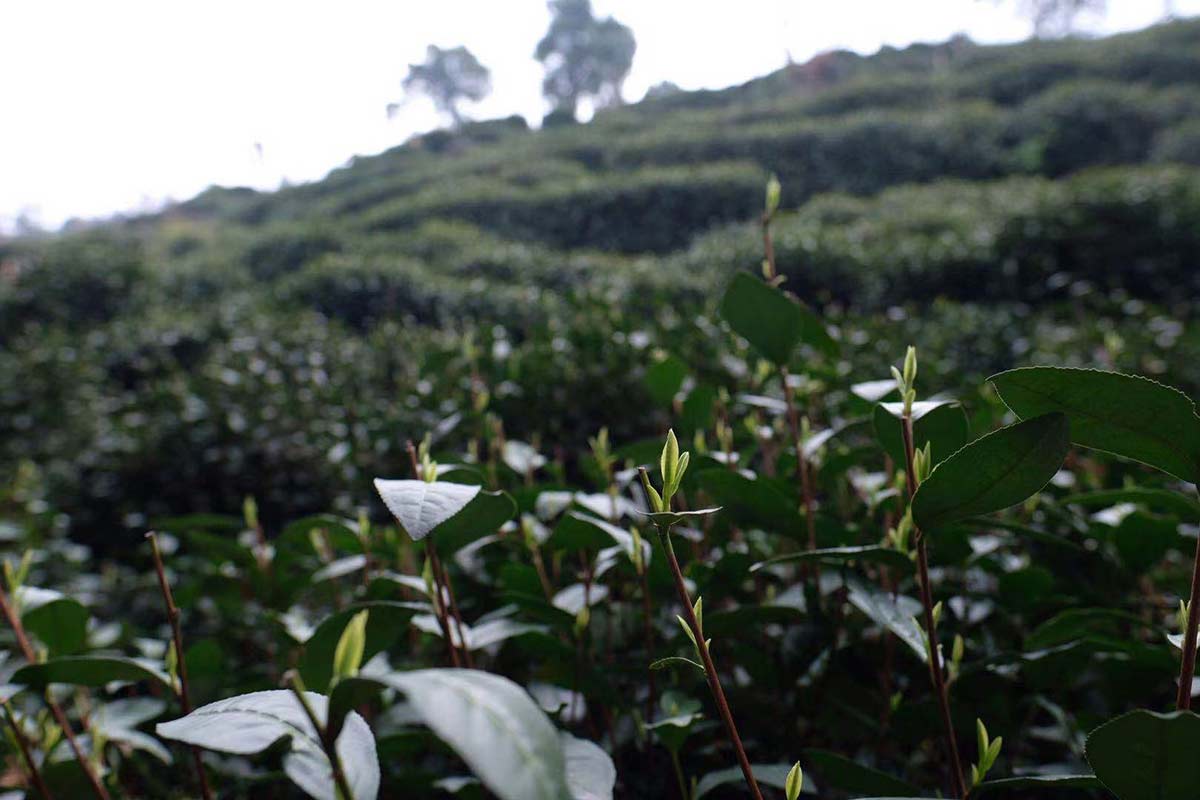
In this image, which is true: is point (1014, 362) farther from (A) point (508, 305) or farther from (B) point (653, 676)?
(B) point (653, 676)

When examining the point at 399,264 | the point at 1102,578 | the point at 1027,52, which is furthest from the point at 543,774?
the point at 1027,52

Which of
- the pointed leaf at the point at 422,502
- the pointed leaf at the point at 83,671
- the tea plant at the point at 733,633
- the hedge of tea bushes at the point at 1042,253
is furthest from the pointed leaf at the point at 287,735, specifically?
the hedge of tea bushes at the point at 1042,253

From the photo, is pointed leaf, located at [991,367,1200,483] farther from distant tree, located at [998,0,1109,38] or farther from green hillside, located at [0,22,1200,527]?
distant tree, located at [998,0,1109,38]

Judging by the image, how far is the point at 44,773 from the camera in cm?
88

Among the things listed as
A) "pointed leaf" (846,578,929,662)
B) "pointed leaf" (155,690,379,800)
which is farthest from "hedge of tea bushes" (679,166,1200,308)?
"pointed leaf" (155,690,379,800)

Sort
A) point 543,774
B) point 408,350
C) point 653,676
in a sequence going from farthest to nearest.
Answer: point 408,350 < point 653,676 < point 543,774

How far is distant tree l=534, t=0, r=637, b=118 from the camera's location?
4603 cm

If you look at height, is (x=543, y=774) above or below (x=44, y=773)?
above

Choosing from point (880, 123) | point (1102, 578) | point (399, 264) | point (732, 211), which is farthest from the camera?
point (880, 123)

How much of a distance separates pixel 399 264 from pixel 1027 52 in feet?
61.5

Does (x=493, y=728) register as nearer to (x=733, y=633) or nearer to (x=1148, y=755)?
(x=1148, y=755)

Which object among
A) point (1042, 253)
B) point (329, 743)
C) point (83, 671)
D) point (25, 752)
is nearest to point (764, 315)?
point (329, 743)

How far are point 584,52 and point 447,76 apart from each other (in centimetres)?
863

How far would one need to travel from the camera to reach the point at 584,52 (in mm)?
46656
